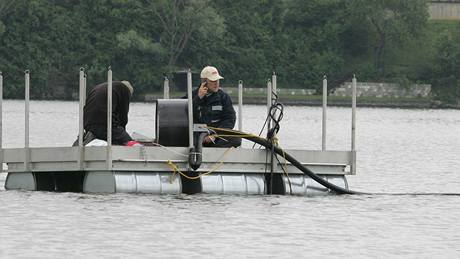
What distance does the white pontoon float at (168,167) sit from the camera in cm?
3203

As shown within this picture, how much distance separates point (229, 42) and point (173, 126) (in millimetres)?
113515

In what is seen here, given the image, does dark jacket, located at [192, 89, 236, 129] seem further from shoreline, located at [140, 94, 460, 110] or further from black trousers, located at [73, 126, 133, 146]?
shoreline, located at [140, 94, 460, 110]

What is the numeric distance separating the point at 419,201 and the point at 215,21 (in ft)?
341

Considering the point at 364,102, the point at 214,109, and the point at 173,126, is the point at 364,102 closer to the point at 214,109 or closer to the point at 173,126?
the point at 214,109

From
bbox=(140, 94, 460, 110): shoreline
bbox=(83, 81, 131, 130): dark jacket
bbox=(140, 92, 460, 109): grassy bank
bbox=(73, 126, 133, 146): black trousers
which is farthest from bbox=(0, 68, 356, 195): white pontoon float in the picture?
bbox=(140, 94, 460, 110): shoreline

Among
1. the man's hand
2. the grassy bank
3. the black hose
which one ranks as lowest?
the grassy bank

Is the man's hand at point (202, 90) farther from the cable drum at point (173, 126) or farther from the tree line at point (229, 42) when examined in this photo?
the tree line at point (229, 42)

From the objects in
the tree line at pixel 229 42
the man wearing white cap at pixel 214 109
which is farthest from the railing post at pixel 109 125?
the tree line at pixel 229 42

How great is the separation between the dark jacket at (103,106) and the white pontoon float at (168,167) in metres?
0.40

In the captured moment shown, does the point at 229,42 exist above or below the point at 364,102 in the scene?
above

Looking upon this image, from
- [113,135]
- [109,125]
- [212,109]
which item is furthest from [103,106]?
[212,109]

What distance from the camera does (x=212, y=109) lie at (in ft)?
109

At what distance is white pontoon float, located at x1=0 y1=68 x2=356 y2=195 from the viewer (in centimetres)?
3203

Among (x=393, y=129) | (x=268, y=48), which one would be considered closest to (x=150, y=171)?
(x=393, y=129)
